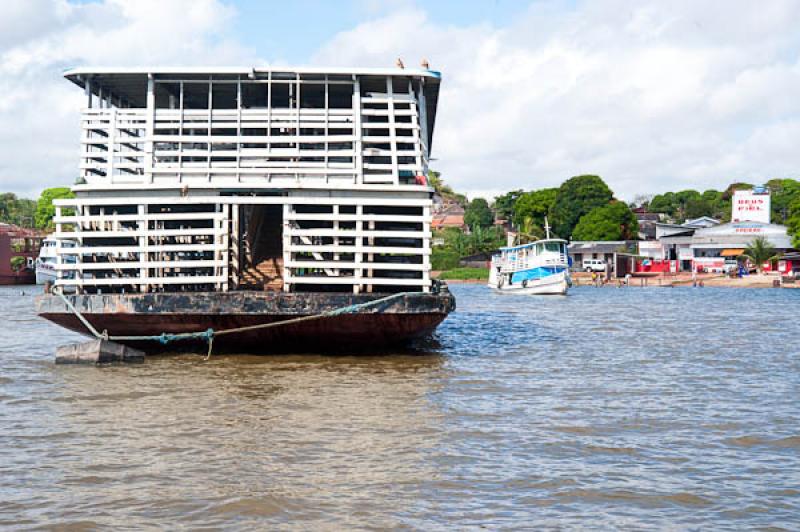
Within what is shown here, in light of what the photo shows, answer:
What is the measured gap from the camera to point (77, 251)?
14.0 m

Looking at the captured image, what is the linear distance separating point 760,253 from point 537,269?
28476 mm

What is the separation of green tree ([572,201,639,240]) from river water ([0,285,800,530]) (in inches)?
2866

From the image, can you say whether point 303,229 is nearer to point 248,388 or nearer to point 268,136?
point 268,136

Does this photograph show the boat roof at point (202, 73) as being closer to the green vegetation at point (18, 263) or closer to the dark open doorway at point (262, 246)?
the dark open doorway at point (262, 246)

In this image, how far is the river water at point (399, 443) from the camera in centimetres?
650

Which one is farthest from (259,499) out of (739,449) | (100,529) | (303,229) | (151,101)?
(151,101)

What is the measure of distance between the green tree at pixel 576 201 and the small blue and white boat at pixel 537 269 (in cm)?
4021

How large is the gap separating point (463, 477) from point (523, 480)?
489 millimetres

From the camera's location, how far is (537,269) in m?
50.6

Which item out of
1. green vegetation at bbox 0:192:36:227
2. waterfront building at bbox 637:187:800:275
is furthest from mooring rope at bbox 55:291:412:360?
green vegetation at bbox 0:192:36:227

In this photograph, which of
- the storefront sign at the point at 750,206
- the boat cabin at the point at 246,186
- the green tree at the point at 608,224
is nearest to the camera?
the boat cabin at the point at 246,186

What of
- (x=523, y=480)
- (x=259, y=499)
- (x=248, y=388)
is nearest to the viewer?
(x=259, y=499)

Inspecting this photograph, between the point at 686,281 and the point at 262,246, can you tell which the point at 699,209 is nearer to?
the point at 686,281

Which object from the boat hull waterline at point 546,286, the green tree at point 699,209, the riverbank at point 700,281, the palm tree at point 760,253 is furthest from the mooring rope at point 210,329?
the green tree at point 699,209
